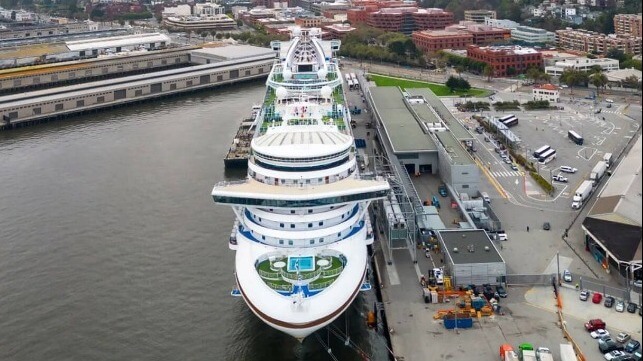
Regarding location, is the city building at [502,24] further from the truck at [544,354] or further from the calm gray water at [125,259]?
the truck at [544,354]

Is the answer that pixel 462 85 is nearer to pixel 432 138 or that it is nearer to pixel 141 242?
pixel 432 138

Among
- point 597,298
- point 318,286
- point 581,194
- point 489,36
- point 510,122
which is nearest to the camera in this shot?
point 318,286

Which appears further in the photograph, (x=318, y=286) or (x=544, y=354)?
(x=318, y=286)

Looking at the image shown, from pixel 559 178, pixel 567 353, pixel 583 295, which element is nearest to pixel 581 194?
pixel 559 178

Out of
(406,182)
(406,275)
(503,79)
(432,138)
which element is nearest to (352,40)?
(503,79)

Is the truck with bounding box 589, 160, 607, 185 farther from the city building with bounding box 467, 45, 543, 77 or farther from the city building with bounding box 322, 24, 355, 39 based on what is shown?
the city building with bounding box 322, 24, 355, 39

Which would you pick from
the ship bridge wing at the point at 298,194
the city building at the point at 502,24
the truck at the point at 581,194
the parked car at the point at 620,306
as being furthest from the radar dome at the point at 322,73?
the city building at the point at 502,24

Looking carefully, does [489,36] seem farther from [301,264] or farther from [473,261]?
[301,264]
